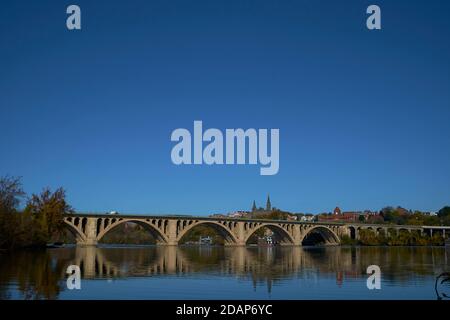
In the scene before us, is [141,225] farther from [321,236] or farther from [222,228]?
[321,236]

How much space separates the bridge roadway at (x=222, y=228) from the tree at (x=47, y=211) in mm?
8216

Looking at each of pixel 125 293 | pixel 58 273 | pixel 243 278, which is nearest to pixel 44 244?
pixel 58 273

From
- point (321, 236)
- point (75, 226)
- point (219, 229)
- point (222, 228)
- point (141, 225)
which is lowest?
point (321, 236)

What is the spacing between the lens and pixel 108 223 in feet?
314

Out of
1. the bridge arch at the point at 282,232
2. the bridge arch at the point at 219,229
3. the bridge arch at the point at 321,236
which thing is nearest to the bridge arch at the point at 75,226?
the bridge arch at the point at 219,229

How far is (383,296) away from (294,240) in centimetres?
11450

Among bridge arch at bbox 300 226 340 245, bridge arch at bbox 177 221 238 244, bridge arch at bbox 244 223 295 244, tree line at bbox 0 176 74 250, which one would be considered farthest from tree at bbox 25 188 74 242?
bridge arch at bbox 300 226 340 245

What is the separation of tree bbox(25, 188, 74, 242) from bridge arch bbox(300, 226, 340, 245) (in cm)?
8082

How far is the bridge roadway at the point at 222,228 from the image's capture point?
92000 millimetres

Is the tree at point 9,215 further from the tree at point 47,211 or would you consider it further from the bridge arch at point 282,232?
the bridge arch at point 282,232

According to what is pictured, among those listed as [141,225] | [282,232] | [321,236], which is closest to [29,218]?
[141,225]

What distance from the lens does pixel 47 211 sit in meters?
75.1

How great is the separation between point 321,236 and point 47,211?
98.9 meters
